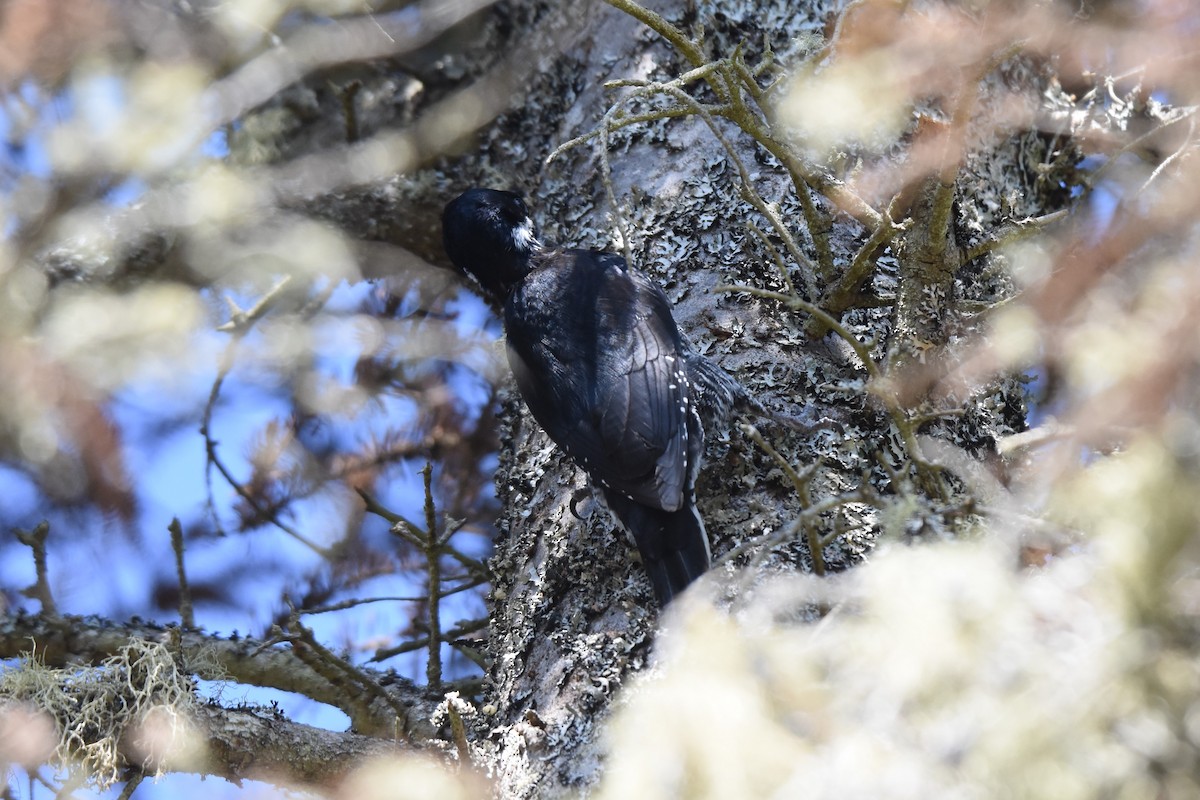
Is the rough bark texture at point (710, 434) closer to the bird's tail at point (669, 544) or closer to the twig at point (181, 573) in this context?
the bird's tail at point (669, 544)

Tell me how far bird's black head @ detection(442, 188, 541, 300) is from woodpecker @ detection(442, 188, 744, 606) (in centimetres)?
1

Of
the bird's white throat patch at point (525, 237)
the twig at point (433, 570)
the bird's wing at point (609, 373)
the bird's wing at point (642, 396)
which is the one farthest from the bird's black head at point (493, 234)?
the twig at point (433, 570)

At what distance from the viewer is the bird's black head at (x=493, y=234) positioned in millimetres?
2982

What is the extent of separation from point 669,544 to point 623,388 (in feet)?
1.69

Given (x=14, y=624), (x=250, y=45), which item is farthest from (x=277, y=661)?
(x=250, y=45)

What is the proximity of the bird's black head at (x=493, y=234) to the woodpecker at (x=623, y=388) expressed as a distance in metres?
0.01

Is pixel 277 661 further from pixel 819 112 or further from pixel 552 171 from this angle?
pixel 819 112

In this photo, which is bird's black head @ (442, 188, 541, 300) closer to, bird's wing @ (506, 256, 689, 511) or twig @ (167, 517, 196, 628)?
bird's wing @ (506, 256, 689, 511)

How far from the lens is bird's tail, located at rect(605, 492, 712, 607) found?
1.98 meters

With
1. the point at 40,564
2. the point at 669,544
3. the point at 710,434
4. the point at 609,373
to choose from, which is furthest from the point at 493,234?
the point at 40,564

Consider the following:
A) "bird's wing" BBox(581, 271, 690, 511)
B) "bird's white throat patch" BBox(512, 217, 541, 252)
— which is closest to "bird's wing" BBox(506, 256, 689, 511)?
"bird's wing" BBox(581, 271, 690, 511)

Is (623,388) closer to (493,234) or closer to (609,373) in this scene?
(609,373)

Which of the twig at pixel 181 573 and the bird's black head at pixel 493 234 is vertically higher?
the bird's black head at pixel 493 234

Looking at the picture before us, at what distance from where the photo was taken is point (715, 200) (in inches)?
98.0
